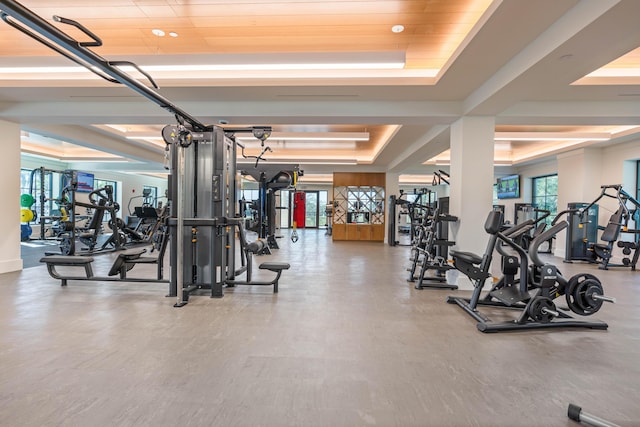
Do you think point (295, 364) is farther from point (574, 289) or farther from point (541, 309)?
point (574, 289)

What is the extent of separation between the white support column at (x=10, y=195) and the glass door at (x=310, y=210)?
1394 cm

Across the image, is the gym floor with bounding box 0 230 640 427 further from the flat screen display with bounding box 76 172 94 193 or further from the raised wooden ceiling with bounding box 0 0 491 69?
the flat screen display with bounding box 76 172 94 193

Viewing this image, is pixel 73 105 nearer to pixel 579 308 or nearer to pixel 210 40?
pixel 210 40

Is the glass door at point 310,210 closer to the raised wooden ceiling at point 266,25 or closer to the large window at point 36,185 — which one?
the large window at point 36,185

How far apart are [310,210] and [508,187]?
10.6 m

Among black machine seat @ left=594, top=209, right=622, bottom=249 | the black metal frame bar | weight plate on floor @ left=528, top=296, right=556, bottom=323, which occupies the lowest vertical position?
weight plate on floor @ left=528, top=296, right=556, bottom=323

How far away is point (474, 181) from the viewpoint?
4762 millimetres

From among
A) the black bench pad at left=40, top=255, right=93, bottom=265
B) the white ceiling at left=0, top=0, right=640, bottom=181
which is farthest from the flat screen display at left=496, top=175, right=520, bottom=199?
the black bench pad at left=40, top=255, right=93, bottom=265

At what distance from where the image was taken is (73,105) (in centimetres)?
492

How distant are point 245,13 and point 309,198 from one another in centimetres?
1597

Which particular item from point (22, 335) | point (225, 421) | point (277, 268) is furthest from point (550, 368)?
point (22, 335)

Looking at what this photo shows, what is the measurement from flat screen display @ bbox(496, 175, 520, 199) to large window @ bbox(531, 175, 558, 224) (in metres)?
0.52

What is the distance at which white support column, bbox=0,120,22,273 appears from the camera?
5.50 meters

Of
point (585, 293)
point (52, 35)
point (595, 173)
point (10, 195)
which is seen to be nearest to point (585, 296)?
point (585, 293)
